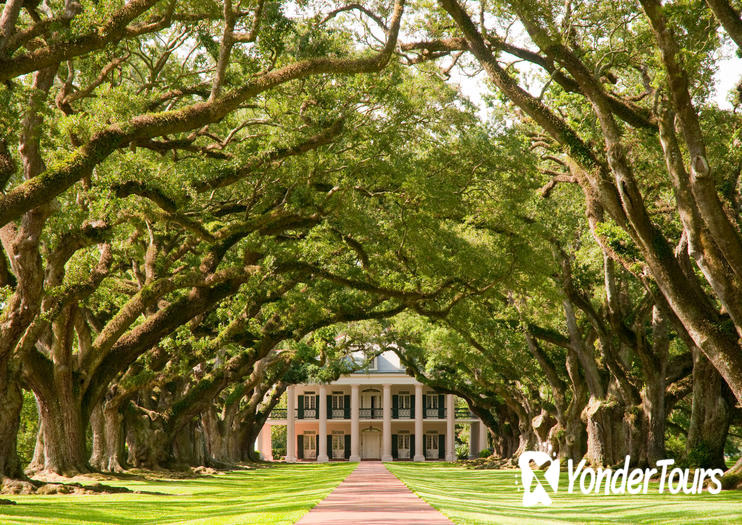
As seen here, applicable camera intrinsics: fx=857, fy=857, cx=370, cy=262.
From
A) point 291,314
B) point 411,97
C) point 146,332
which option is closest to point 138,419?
point 291,314

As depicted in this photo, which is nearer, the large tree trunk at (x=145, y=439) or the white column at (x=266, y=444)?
the large tree trunk at (x=145, y=439)

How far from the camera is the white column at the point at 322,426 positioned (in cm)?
6550

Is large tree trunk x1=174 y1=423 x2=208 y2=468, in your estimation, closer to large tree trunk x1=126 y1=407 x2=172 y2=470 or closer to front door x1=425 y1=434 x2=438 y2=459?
large tree trunk x1=126 y1=407 x2=172 y2=470

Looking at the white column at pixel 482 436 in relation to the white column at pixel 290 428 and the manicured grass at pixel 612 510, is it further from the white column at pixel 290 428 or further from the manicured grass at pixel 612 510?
the manicured grass at pixel 612 510

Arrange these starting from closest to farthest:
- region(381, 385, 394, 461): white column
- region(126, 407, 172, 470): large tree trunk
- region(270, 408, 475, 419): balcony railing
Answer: region(126, 407, 172, 470): large tree trunk < region(381, 385, 394, 461): white column < region(270, 408, 475, 419): balcony railing

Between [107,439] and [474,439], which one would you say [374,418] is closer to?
[474,439]

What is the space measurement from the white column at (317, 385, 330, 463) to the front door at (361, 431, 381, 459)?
3.40 meters

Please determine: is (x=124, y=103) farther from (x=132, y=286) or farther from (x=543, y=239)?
(x=543, y=239)

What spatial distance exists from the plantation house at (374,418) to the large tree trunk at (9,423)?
4970cm

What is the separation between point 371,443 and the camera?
227 ft

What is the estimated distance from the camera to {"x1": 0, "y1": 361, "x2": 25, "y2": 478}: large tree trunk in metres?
16.2

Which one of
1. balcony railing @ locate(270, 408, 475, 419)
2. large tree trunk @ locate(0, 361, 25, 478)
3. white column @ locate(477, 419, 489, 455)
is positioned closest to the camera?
large tree trunk @ locate(0, 361, 25, 478)

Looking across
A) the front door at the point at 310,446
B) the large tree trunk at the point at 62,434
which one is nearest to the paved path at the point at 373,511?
the large tree trunk at the point at 62,434

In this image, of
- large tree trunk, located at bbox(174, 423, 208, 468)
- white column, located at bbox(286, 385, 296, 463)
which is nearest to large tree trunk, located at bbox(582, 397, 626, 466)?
large tree trunk, located at bbox(174, 423, 208, 468)
